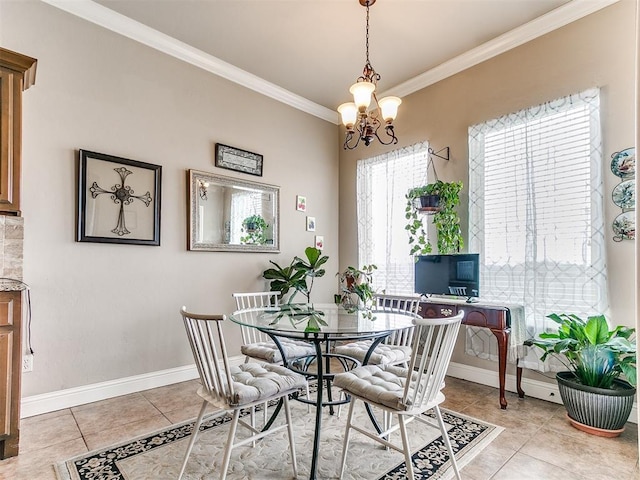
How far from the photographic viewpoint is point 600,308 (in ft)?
8.22

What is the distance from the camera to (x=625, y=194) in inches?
95.4

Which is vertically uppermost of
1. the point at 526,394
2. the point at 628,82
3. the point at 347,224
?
the point at 628,82

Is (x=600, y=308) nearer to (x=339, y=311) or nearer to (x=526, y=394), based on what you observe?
(x=526, y=394)

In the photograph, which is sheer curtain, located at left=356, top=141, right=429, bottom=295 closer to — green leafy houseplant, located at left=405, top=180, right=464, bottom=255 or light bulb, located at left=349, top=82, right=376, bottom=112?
green leafy houseplant, located at left=405, top=180, right=464, bottom=255

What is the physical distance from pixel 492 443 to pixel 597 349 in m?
0.90

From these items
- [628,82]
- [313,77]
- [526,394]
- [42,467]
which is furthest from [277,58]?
[526,394]

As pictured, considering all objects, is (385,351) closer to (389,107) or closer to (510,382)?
(510,382)

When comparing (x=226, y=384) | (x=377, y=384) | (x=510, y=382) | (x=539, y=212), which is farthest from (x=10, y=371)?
(x=539, y=212)

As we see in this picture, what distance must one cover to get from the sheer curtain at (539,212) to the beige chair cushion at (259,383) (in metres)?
2.04

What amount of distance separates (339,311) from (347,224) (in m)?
2.10

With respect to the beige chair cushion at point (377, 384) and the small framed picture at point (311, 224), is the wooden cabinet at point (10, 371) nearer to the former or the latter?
the beige chair cushion at point (377, 384)

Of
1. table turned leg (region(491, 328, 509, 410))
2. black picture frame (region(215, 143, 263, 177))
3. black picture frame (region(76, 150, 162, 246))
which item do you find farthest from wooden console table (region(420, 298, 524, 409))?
black picture frame (region(76, 150, 162, 246))

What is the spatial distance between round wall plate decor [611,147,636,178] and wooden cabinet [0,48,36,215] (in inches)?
152

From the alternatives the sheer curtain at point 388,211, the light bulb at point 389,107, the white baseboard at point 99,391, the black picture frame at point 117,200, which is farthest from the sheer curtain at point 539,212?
the black picture frame at point 117,200
